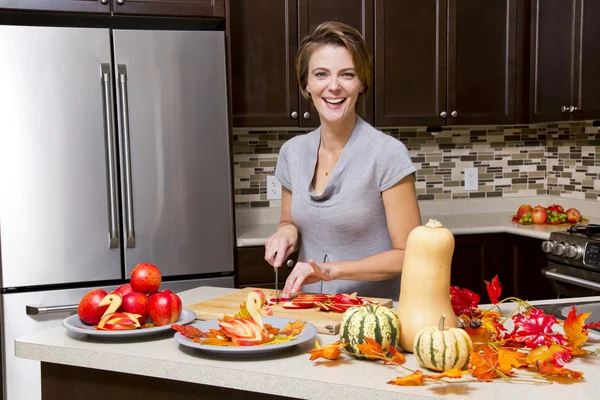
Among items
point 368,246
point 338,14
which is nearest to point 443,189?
point 338,14

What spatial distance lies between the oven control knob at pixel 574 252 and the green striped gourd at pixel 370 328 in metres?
2.04

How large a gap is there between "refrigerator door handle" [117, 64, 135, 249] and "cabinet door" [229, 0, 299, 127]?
58cm

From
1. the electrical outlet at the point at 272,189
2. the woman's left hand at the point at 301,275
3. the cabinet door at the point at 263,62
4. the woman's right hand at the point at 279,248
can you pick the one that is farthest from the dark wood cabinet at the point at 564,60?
the woman's left hand at the point at 301,275

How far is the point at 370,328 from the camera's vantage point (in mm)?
1471

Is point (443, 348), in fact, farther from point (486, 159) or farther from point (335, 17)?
point (486, 159)

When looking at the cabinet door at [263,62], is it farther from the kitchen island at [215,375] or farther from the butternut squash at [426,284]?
the butternut squash at [426,284]

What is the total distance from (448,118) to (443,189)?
Result: 569 mm

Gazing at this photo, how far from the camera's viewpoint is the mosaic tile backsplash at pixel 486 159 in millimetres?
4184

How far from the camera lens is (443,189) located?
4500 mm

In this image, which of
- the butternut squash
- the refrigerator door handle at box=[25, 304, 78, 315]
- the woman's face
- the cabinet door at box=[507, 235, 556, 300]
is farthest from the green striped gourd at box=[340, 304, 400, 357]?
the cabinet door at box=[507, 235, 556, 300]

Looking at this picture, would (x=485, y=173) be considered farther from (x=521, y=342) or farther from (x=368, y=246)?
(x=521, y=342)

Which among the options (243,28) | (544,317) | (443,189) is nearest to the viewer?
(544,317)

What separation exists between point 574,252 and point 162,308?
85.3 inches

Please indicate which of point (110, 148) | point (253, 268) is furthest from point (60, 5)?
point (253, 268)
